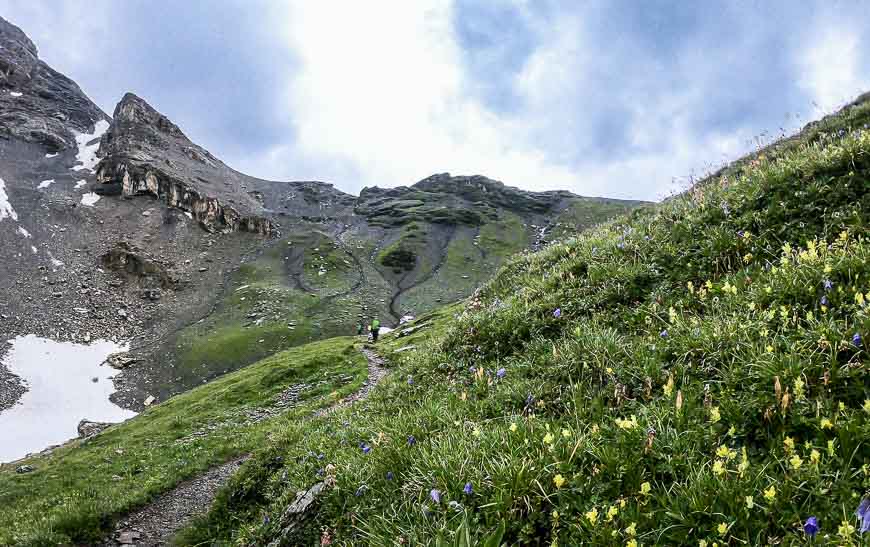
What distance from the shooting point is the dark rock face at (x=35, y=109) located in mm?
155875

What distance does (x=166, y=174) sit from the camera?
5571 inches

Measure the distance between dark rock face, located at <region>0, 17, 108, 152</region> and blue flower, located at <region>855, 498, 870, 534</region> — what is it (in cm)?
21624

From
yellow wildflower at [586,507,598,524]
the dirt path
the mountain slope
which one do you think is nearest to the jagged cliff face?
the dirt path

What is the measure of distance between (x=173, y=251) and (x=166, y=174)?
1483 inches

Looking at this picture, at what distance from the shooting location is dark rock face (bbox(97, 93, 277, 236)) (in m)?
138

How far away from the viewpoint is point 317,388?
30.6 m

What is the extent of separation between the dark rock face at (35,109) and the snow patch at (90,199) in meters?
48.0

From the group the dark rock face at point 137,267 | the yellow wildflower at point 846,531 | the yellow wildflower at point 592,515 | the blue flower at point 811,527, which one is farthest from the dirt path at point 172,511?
the dark rock face at point 137,267

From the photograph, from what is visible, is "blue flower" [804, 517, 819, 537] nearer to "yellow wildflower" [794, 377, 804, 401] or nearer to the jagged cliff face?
"yellow wildflower" [794, 377, 804, 401]

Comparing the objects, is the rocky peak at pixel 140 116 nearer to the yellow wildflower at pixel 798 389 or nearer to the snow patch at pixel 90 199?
the snow patch at pixel 90 199

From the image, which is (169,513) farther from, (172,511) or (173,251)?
(173,251)

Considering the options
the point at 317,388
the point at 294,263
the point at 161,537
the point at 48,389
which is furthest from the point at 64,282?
the point at 161,537

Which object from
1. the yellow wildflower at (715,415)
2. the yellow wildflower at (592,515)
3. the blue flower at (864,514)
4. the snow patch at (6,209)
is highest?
the snow patch at (6,209)

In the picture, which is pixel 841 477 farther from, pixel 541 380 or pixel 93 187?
pixel 93 187
